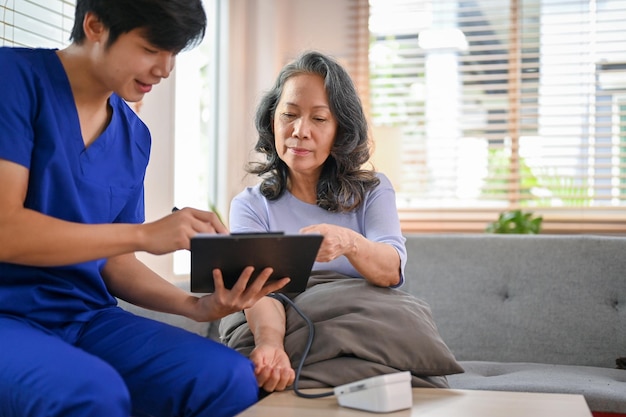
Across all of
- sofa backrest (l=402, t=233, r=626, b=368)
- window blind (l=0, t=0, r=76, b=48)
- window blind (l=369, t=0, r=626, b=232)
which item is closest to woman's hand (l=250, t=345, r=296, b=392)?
sofa backrest (l=402, t=233, r=626, b=368)

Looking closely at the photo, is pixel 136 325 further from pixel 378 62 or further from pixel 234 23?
pixel 378 62

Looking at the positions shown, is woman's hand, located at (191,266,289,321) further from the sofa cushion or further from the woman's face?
the sofa cushion

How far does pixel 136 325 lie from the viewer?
1.52 meters

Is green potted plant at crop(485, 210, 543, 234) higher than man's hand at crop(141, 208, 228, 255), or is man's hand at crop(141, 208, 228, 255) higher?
man's hand at crop(141, 208, 228, 255)

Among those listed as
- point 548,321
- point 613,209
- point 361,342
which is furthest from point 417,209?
point 361,342

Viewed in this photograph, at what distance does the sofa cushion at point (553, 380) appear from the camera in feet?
6.36

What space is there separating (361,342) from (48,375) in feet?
2.29

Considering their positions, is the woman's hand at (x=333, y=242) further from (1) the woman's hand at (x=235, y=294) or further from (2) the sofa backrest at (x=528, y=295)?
(2) the sofa backrest at (x=528, y=295)

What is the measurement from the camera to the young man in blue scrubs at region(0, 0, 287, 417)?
4.09 ft

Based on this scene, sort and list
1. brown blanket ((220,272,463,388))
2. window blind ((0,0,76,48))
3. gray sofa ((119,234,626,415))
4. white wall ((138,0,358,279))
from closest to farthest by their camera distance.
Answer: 1. brown blanket ((220,272,463,388))
2. window blind ((0,0,76,48))
3. gray sofa ((119,234,626,415))
4. white wall ((138,0,358,279))

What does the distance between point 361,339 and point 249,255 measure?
424 mm

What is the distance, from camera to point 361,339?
1.67 metres

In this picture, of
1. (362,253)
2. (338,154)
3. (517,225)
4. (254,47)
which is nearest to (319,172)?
(338,154)

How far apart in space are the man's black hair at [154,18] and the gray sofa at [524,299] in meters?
1.23
